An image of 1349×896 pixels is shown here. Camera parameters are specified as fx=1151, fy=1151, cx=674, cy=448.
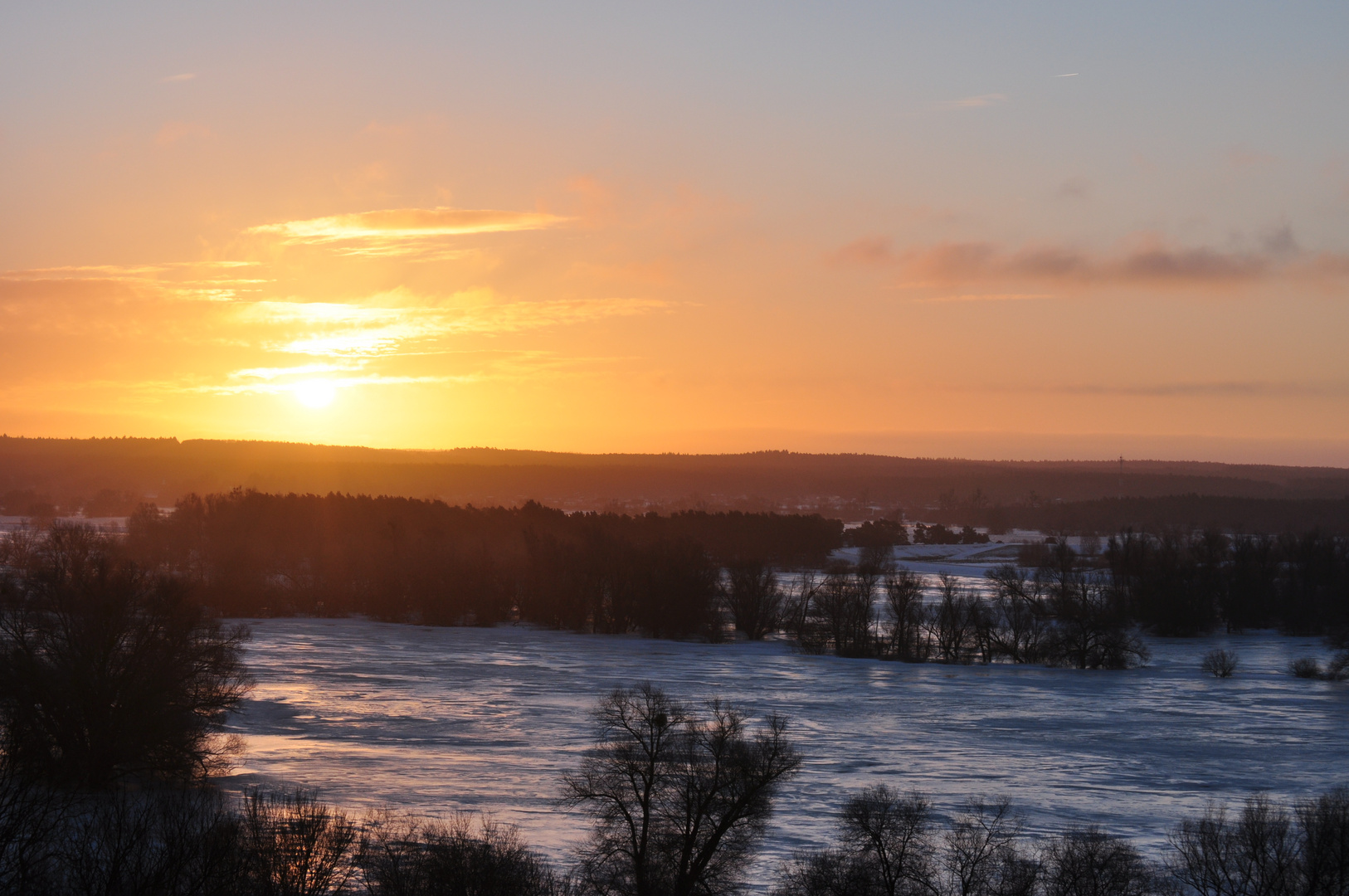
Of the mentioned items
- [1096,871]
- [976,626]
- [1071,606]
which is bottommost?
[976,626]

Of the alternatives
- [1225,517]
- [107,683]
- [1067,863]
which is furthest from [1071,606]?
[1225,517]

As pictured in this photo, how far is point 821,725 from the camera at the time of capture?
47625 millimetres

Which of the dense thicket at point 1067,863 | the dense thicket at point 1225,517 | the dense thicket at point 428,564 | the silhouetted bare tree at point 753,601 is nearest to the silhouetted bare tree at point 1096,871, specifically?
the dense thicket at point 1067,863

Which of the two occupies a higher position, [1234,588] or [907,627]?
[1234,588]

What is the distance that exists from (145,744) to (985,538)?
475 feet

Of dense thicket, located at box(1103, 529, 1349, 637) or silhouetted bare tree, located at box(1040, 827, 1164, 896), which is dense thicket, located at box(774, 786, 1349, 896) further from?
dense thicket, located at box(1103, 529, 1349, 637)

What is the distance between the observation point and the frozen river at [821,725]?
3409 centimetres

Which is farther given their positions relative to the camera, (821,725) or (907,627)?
(907,627)

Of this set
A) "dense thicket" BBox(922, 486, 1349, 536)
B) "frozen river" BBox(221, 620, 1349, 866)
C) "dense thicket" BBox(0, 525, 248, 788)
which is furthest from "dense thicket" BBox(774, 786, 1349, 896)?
"dense thicket" BBox(922, 486, 1349, 536)

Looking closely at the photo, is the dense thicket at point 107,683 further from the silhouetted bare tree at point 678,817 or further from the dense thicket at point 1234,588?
the dense thicket at point 1234,588

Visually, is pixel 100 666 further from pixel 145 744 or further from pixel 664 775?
pixel 664 775

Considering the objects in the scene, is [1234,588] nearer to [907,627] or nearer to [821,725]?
[907,627]

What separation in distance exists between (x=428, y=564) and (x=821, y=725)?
51598 mm

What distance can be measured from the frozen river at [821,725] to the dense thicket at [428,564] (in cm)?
1046
